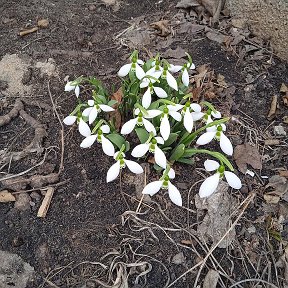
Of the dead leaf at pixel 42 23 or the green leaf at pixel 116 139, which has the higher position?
the dead leaf at pixel 42 23

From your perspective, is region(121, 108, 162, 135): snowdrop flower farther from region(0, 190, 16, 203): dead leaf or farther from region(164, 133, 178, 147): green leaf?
region(0, 190, 16, 203): dead leaf

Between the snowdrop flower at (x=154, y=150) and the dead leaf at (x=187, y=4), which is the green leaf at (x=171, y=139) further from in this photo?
the dead leaf at (x=187, y=4)

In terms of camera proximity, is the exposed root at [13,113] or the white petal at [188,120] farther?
the exposed root at [13,113]

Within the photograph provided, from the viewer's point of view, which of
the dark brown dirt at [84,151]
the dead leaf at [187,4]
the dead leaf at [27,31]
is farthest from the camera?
the dead leaf at [187,4]

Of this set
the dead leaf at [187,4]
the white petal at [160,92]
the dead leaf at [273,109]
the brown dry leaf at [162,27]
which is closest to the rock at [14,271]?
the white petal at [160,92]

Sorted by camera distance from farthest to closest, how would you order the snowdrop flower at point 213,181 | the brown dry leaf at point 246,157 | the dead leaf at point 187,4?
the dead leaf at point 187,4, the brown dry leaf at point 246,157, the snowdrop flower at point 213,181

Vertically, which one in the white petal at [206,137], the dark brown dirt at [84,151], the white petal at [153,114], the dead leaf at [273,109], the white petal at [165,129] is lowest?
the dead leaf at [273,109]

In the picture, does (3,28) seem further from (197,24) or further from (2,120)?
(197,24)

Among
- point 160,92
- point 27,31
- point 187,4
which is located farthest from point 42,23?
point 160,92
